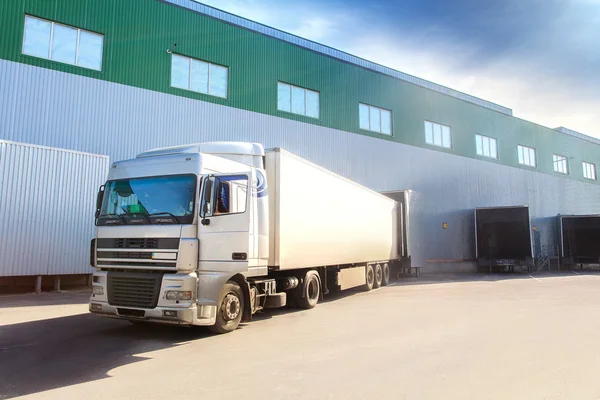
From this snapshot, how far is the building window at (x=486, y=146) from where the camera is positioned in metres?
31.1

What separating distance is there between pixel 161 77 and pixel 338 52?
34.5 ft

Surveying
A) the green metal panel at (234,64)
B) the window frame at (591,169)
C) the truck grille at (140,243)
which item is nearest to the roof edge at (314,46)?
the green metal panel at (234,64)

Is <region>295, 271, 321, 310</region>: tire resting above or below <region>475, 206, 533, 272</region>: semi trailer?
below

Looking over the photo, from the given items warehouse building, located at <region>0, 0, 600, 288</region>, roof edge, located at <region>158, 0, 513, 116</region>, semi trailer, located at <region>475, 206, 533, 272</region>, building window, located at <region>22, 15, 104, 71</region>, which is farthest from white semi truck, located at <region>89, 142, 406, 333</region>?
semi trailer, located at <region>475, 206, 533, 272</region>

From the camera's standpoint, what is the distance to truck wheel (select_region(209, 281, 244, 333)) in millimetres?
7594

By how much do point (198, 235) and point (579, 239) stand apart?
29.6 metres

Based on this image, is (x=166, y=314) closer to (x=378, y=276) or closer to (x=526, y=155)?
(x=378, y=276)

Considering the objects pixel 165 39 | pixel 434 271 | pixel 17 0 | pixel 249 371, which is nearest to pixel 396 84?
pixel 434 271

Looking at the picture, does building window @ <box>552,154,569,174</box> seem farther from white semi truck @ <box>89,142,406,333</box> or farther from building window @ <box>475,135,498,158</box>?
white semi truck @ <box>89,142,406,333</box>

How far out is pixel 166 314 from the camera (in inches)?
265

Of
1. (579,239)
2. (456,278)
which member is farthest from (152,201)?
(579,239)

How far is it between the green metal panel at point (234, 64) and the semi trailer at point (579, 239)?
8051 millimetres

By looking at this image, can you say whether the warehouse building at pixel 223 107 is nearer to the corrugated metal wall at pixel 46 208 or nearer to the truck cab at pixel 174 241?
the corrugated metal wall at pixel 46 208

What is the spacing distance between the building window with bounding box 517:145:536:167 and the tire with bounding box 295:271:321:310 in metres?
29.1
